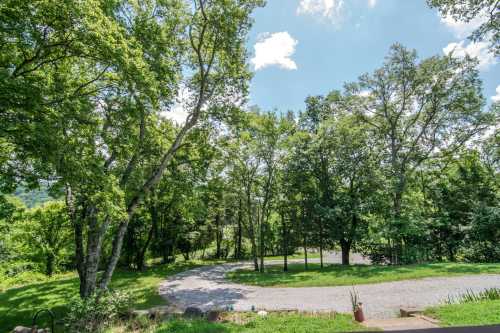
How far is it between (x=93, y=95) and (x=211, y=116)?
521cm

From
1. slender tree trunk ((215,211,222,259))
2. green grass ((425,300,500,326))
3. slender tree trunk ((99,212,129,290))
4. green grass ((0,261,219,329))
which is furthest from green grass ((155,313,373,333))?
slender tree trunk ((215,211,222,259))

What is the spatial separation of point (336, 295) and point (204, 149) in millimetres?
8734

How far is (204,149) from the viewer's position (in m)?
13.6

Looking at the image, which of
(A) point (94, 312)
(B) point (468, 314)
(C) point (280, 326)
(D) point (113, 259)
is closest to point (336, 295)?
(B) point (468, 314)

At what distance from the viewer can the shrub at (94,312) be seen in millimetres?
7685

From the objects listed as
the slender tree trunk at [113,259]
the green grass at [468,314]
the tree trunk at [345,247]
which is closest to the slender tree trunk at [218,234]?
the tree trunk at [345,247]

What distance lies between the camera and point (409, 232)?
59.6 ft

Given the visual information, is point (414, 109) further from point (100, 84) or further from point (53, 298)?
point (53, 298)

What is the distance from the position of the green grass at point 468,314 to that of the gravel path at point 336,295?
3.41ft

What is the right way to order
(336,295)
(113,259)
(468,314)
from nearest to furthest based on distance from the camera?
(468,314) → (113,259) → (336,295)

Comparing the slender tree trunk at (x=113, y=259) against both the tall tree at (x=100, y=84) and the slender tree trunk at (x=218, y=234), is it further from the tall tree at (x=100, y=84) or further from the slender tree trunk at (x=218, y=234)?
the slender tree trunk at (x=218, y=234)

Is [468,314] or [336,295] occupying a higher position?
[468,314]

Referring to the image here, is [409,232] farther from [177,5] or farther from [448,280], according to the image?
[177,5]

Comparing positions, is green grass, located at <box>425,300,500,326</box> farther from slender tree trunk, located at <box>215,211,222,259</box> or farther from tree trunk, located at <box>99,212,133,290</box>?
slender tree trunk, located at <box>215,211,222,259</box>
